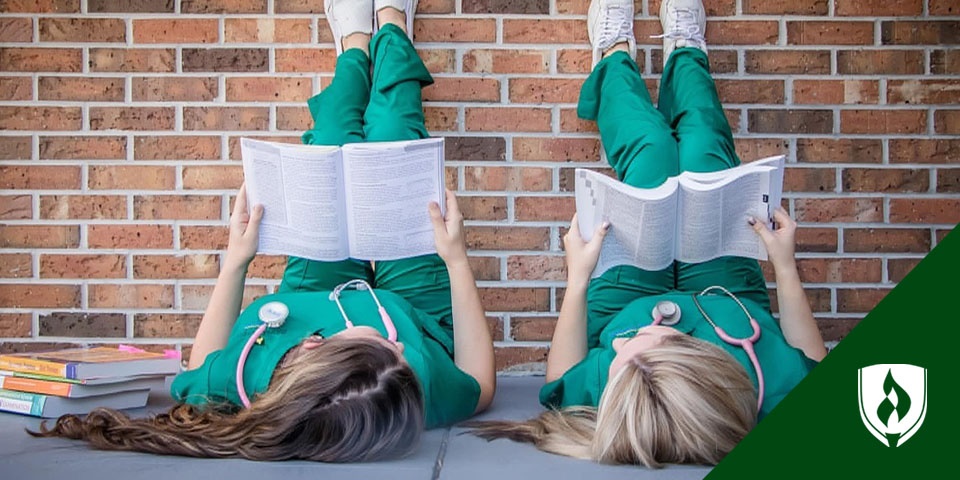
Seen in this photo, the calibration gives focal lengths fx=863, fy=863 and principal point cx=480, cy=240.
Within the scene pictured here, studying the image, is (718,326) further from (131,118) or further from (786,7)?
(131,118)

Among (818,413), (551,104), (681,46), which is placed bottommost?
(818,413)

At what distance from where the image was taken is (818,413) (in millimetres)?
1482

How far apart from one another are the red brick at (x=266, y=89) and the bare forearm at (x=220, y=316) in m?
0.83

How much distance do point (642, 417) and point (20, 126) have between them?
231 cm

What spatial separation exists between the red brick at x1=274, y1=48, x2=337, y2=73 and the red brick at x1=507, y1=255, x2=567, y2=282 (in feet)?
2.94

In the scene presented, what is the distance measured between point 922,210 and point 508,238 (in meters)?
1.38

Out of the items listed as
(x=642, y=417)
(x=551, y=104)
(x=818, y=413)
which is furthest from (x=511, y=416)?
(x=551, y=104)

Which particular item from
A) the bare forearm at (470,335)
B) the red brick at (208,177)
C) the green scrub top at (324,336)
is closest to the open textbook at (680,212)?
the bare forearm at (470,335)

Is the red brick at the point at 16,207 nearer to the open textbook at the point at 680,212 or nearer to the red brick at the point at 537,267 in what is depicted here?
the red brick at the point at 537,267

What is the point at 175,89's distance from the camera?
2.85 metres

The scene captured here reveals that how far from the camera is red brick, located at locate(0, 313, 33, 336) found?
2.84 metres

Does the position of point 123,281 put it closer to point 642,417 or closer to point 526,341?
point 526,341

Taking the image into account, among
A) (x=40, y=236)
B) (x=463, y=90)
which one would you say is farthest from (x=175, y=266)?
(x=463, y=90)

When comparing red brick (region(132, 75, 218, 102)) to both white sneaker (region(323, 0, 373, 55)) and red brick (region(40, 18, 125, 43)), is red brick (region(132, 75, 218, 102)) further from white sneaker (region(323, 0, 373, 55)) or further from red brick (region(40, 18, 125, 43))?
white sneaker (region(323, 0, 373, 55))
